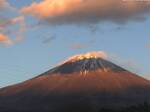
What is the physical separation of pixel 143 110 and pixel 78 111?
120 feet

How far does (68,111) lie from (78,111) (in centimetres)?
769

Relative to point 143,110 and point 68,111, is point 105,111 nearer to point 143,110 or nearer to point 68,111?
point 143,110

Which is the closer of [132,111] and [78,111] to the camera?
[132,111]

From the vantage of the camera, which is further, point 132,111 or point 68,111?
point 68,111

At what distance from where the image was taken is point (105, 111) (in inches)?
4109

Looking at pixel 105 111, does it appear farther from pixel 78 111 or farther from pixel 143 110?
pixel 78 111

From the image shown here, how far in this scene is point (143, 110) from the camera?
327 feet

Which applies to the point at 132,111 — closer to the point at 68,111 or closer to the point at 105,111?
the point at 105,111

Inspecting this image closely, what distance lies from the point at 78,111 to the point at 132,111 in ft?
110

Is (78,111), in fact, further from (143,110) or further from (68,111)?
(143,110)

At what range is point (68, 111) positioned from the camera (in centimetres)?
14162

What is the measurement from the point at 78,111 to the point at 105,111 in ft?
100

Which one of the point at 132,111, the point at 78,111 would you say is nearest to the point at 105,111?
the point at 132,111

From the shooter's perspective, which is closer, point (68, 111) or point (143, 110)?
point (143, 110)
